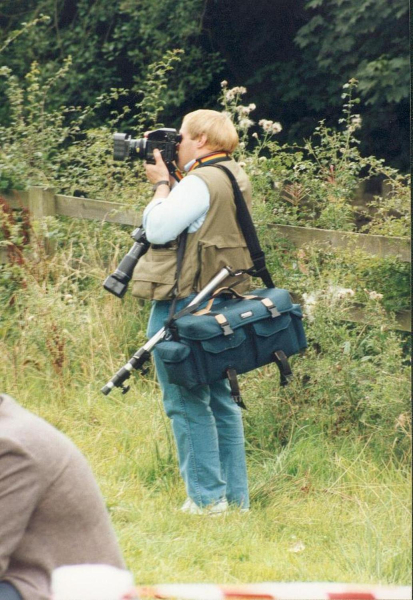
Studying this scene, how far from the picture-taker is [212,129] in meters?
4.08

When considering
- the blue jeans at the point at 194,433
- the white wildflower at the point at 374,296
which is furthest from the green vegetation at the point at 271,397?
the blue jeans at the point at 194,433

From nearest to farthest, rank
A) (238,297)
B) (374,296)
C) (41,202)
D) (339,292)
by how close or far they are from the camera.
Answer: (238,297), (374,296), (339,292), (41,202)

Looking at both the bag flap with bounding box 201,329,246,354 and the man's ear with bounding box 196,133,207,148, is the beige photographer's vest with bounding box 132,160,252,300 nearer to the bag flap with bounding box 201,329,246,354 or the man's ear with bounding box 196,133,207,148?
the man's ear with bounding box 196,133,207,148

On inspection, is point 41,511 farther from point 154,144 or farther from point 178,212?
point 154,144

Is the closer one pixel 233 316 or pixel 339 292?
pixel 233 316

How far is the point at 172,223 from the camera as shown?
3900 mm

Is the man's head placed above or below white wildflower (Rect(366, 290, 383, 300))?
above

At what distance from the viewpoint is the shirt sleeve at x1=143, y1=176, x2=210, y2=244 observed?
390 cm

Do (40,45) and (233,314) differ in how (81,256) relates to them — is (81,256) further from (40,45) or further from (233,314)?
(40,45)

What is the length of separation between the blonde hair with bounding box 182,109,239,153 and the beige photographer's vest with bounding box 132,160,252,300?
131mm

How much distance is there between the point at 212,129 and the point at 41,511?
7.15ft

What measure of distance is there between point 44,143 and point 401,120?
188 inches

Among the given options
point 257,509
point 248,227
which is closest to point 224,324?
point 248,227

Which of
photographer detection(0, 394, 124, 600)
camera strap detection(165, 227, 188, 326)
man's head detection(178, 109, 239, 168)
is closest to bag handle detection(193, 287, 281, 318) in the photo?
camera strap detection(165, 227, 188, 326)
